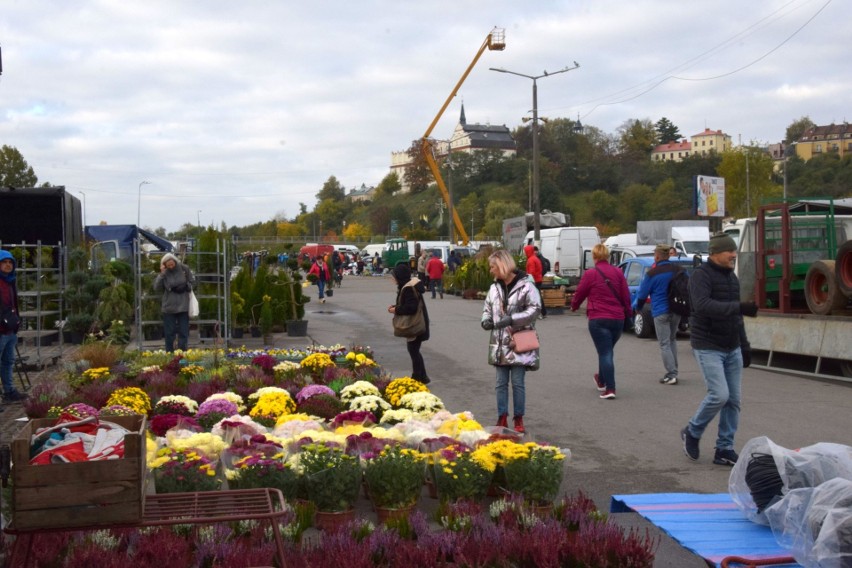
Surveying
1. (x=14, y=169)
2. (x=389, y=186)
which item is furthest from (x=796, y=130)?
(x=14, y=169)

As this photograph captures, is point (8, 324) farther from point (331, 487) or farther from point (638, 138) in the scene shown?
point (638, 138)

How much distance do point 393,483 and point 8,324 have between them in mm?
7210

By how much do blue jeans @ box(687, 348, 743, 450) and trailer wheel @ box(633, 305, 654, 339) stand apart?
462 inches

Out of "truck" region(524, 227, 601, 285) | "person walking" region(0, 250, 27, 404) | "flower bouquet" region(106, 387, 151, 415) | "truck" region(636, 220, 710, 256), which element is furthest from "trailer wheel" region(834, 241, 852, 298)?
"truck" region(524, 227, 601, 285)

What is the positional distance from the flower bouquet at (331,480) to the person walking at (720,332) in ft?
10.8

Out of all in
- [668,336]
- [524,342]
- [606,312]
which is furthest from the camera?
[668,336]

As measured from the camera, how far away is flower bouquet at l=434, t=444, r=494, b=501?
254 inches

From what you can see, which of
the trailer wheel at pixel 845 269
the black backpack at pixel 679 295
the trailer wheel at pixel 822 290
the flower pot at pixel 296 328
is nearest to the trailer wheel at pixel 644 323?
the trailer wheel at pixel 822 290

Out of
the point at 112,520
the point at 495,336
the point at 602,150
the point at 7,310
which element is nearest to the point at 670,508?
the point at 112,520

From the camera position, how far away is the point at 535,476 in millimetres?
6441

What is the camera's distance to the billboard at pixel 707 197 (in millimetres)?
35906

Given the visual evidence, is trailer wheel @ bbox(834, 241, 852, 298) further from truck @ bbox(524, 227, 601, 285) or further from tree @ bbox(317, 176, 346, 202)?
tree @ bbox(317, 176, 346, 202)

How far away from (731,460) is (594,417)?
9.09 ft

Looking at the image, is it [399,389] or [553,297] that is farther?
[553,297]
